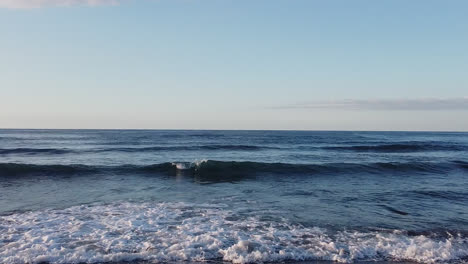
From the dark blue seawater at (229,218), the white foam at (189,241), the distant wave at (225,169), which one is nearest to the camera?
the white foam at (189,241)

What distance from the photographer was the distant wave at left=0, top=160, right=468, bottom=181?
58.7ft

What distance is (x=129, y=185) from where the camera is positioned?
14.3 metres

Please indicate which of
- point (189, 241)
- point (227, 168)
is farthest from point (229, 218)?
point (227, 168)

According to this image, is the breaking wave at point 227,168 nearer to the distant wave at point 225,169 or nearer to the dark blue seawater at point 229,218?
the distant wave at point 225,169

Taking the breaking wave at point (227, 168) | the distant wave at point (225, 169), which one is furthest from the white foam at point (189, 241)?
the breaking wave at point (227, 168)

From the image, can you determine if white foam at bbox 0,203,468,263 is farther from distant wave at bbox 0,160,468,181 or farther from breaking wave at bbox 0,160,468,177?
breaking wave at bbox 0,160,468,177

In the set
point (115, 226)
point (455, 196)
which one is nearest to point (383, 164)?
point (455, 196)

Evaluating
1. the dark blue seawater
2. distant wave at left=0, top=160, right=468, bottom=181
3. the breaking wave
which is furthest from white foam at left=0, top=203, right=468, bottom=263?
the breaking wave

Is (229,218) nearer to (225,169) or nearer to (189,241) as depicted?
(189,241)

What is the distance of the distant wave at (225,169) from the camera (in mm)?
17906

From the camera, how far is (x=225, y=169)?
763 inches

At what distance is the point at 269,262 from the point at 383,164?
1719 centimetres

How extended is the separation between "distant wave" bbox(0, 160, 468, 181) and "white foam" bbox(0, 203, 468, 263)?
805 centimetres

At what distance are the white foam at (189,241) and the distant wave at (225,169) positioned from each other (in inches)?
317
